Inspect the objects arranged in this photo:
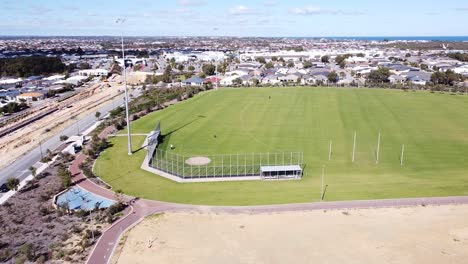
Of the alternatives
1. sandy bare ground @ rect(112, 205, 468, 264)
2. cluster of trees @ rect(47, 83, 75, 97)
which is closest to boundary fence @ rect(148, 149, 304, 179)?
sandy bare ground @ rect(112, 205, 468, 264)

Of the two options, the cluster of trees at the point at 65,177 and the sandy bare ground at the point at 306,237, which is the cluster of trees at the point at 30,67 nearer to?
the cluster of trees at the point at 65,177

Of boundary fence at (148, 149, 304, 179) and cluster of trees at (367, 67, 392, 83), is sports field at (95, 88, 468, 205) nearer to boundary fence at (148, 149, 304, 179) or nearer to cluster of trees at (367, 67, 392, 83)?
boundary fence at (148, 149, 304, 179)

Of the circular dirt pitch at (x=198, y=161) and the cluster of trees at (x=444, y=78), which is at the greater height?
the cluster of trees at (x=444, y=78)

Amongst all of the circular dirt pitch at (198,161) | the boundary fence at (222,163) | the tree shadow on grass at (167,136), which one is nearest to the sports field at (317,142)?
the tree shadow on grass at (167,136)

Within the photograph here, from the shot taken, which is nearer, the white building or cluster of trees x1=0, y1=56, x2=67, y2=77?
cluster of trees x1=0, y1=56, x2=67, y2=77

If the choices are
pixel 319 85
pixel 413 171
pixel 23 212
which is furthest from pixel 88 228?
pixel 319 85

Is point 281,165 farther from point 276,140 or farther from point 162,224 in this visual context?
point 162,224

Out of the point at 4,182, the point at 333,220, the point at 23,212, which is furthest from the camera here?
the point at 4,182
